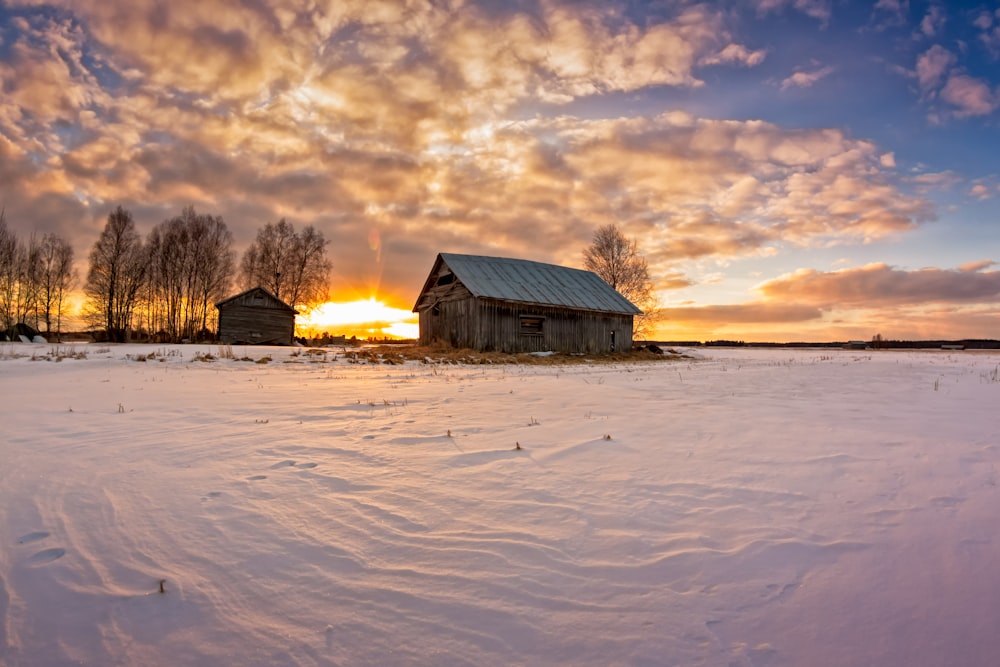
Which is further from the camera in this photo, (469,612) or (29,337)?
(29,337)

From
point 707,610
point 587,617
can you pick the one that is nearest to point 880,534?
point 707,610

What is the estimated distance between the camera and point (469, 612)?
196 centimetres

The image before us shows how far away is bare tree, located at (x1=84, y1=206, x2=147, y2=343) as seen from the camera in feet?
117

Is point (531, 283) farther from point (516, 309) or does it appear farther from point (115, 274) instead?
point (115, 274)

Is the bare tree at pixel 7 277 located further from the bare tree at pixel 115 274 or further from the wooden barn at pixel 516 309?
the wooden barn at pixel 516 309

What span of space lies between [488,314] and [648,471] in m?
19.1

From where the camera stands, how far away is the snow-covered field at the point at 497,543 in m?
1.81

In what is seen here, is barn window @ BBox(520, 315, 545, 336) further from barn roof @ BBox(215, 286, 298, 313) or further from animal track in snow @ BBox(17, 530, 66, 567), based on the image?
animal track in snow @ BBox(17, 530, 66, 567)

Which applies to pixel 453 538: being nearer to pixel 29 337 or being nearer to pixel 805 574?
pixel 805 574

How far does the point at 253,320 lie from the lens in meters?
32.6

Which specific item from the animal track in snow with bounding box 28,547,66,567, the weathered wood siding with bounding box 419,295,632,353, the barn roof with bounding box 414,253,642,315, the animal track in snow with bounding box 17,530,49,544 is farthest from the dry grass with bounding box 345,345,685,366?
the animal track in snow with bounding box 28,547,66,567

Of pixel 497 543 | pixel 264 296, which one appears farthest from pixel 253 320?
pixel 497 543

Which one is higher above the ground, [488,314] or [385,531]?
[488,314]

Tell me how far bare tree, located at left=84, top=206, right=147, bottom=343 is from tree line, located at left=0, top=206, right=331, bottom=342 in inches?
2.4
